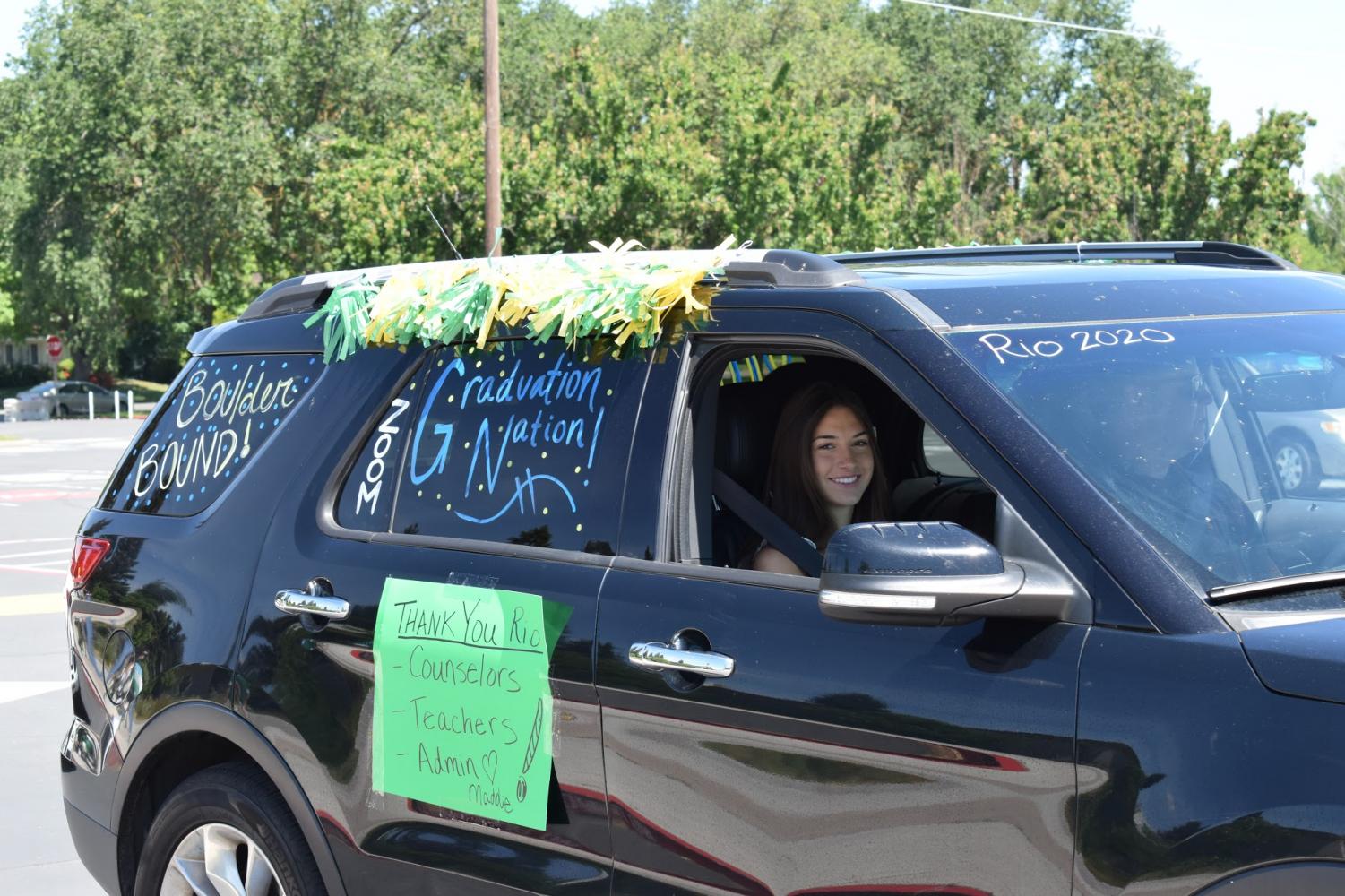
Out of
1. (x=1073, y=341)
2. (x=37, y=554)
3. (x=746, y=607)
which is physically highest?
(x=1073, y=341)

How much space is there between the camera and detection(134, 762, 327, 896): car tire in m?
3.58

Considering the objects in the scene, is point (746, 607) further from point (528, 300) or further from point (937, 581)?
point (528, 300)

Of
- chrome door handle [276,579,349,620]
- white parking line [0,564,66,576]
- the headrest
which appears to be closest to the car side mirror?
the headrest

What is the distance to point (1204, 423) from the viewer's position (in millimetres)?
2738

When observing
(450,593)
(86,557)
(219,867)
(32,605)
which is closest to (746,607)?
(450,593)

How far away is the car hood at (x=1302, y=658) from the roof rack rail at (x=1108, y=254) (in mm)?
1489

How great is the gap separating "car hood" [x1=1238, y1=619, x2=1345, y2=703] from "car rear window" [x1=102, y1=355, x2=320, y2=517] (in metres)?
2.45

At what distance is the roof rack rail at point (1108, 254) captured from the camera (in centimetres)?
360

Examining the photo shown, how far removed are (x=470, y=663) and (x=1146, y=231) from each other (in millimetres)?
33293

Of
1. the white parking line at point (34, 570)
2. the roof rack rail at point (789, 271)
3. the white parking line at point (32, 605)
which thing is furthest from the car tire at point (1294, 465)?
the white parking line at point (34, 570)

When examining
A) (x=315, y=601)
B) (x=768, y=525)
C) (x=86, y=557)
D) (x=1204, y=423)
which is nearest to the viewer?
(x=1204, y=423)

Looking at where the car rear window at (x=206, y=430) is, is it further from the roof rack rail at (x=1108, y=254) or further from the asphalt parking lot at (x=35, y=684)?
the asphalt parking lot at (x=35, y=684)

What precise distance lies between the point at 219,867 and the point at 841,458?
5.75 ft

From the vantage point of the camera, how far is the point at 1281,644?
2.16 meters
